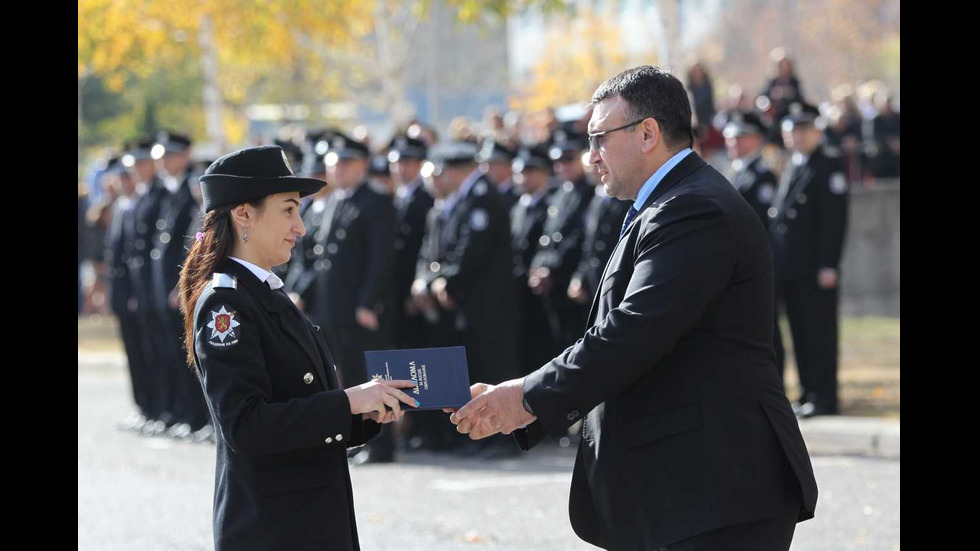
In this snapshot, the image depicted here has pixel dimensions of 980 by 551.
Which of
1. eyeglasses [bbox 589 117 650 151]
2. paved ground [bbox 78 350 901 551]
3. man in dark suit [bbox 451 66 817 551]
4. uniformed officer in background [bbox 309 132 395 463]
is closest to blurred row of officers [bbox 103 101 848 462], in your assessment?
uniformed officer in background [bbox 309 132 395 463]

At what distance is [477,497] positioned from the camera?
8664 millimetres

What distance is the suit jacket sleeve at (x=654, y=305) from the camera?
3.96 m

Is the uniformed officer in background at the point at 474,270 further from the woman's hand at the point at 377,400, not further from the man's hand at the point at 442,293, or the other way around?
the woman's hand at the point at 377,400

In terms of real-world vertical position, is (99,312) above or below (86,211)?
below

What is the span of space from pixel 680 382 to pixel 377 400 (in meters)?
0.85

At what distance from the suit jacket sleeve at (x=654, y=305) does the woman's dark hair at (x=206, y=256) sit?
3.31 ft

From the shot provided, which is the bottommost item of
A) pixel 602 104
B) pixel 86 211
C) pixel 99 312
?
pixel 99 312

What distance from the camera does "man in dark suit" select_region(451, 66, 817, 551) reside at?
3959 mm

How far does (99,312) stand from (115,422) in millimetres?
11260

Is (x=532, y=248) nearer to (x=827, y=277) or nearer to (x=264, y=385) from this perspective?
(x=827, y=277)

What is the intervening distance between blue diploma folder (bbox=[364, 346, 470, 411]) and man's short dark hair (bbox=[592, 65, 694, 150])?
0.86 meters
